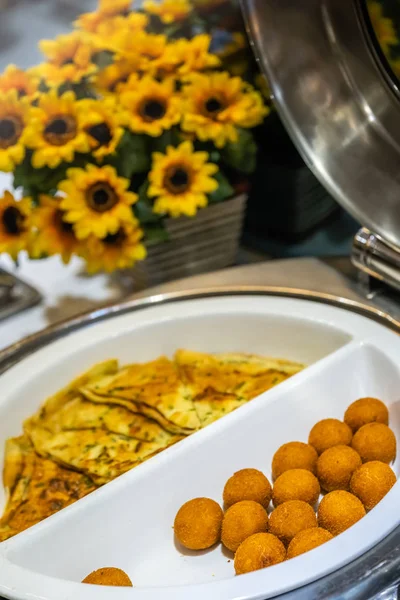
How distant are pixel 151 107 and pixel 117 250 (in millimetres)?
240

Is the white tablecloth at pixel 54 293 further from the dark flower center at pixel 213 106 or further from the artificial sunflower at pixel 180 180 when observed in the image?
the dark flower center at pixel 213 106

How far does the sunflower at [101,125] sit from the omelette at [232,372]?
1.14ft

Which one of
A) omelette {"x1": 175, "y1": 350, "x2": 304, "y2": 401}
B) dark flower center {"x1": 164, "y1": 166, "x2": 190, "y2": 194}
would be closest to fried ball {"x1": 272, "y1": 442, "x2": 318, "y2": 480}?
omelette {"x1": 175, "y1": 350, "x2": 304, "y2": 401}

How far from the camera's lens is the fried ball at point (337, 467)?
728mm

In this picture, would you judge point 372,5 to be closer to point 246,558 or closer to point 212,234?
point 212,234

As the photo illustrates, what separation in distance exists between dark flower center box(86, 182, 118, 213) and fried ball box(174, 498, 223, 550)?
0.48 metres

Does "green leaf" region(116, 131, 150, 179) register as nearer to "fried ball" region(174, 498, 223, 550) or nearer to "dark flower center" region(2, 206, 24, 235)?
"dark flower center" region(2, 206, 24, 235)

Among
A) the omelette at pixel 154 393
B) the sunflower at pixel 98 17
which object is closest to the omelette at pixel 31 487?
the omelette at pixel 154 393

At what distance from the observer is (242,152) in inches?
41.8

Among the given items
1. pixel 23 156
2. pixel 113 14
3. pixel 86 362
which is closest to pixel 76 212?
pixel 23 156

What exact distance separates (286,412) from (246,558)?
243mm

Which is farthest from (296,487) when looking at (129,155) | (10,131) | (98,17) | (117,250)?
(98,17)

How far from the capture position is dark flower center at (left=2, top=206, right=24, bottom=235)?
1000 millimetres

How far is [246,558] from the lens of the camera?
626 millimetres
